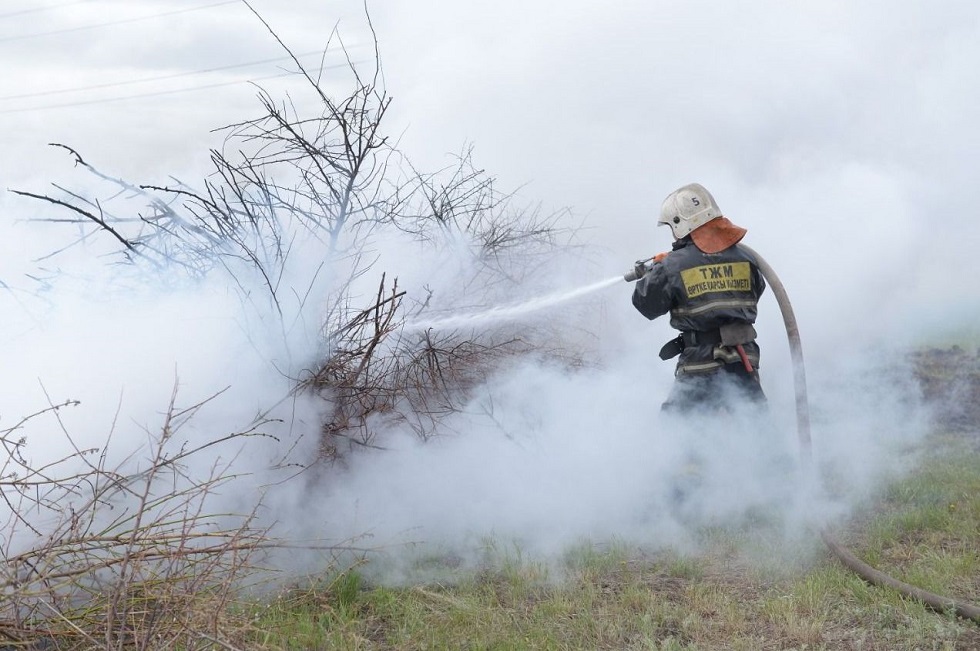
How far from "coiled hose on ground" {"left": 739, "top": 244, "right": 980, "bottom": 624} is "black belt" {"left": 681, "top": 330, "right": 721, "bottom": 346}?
43cm

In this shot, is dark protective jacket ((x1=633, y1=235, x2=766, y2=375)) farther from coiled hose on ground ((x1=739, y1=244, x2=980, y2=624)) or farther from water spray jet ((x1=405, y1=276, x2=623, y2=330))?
water spray jet ((x1=405, y1=276, x2=623, y2=330))

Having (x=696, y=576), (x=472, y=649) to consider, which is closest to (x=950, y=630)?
(x=696, y=576)

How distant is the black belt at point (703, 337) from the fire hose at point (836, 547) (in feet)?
1.42

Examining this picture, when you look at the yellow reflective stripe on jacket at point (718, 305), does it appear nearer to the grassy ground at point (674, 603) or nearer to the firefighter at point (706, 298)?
the firefighter at point (706, 298)

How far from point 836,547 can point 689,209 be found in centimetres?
209

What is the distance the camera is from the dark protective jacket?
5.35 meters

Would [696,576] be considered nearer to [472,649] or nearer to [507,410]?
[472,649]

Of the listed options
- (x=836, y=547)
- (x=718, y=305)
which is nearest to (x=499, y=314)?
(x=718, y=305)

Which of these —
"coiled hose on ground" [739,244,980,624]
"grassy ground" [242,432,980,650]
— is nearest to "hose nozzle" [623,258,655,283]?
"coiled hose on ground" [739,244,980,624]

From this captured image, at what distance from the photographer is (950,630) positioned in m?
3.76

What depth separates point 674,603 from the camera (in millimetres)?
4121

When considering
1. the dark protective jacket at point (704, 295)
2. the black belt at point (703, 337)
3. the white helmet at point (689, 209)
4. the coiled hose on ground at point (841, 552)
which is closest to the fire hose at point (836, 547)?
the coiled hose on ground at point (841, 552)

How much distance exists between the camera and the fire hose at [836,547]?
392cm

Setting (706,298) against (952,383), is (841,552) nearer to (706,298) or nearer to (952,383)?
(706,298)
